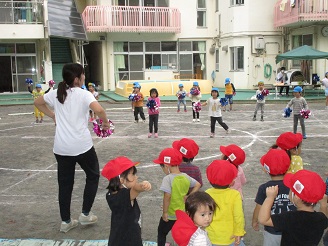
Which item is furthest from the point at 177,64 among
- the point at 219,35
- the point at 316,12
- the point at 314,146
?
the point at 314,146

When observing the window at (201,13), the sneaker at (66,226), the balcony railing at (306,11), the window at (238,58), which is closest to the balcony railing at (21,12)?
the window at (201,13)

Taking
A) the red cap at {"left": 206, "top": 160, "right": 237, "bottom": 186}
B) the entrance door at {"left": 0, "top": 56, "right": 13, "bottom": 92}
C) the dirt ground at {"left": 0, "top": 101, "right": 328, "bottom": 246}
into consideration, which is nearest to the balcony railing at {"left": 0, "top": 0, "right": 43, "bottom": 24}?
the entrance door at {"left": 0, "top": 56, "right": 13, "bottom": 92}

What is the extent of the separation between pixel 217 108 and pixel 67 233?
7.91m

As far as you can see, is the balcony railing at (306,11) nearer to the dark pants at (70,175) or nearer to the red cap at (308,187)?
the dark pants at (70,175)

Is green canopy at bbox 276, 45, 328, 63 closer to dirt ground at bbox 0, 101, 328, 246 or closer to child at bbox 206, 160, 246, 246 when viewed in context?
dirt ground at bbox 0, 101, 328, 246

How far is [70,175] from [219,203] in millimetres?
2280

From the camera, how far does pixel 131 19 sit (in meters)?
30.5

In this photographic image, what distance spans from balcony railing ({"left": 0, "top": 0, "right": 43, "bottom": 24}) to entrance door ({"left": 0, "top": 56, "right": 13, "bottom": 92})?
330 centimetres

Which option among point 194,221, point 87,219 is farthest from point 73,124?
point 194,221

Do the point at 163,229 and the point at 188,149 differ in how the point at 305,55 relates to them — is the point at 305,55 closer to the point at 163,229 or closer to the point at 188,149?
the point at 188,149

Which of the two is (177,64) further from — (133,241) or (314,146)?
(133,241)

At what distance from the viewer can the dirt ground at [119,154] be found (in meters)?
5.66

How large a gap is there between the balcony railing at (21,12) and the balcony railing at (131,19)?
13.7 feet

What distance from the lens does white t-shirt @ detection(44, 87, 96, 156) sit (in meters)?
5.05
